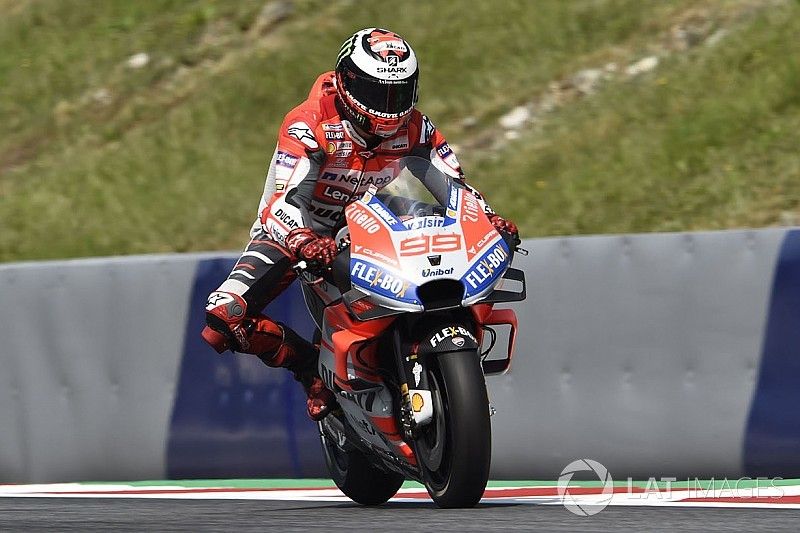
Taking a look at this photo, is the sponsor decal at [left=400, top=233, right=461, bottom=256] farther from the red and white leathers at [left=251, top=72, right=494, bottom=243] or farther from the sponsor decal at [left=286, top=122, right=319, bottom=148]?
the sponsor decal at [left=286, top=122, right=319, bottom=148]

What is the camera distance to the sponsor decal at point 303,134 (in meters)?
6.68

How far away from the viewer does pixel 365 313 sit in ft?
19.5

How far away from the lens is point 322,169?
6840 mm

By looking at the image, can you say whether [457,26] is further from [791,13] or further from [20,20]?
[20,20]

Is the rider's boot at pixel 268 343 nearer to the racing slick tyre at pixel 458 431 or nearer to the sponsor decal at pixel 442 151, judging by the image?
the racing slick tyre at pixel 458 431

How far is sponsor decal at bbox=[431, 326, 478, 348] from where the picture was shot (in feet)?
18.7

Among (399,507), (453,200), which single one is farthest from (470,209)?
(399,507)

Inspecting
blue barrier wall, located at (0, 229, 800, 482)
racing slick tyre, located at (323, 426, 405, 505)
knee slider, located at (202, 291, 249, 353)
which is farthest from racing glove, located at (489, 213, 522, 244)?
blue barrier wall, located at (0, 229, 800, 482)

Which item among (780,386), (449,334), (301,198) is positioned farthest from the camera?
(780,386)

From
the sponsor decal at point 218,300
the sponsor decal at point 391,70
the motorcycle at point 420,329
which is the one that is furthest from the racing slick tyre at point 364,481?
the sponsor decal at point 391,70

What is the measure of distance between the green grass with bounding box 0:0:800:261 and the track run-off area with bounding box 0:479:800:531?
17.4ft

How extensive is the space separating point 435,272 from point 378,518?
1.04 m

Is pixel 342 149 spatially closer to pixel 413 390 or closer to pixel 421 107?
pixel 413 390

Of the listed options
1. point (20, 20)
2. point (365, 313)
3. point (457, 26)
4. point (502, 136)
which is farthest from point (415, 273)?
point (20, 20)
